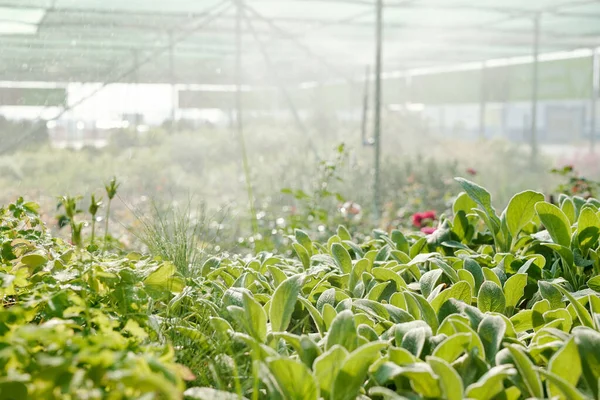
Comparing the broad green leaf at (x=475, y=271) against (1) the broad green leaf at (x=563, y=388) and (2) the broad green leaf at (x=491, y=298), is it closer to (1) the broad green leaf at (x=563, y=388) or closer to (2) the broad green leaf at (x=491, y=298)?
(2) the broad green leaf at (x=491, y=298)

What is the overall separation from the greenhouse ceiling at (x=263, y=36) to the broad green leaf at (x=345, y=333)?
375cm

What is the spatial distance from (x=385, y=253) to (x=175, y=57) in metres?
3.57

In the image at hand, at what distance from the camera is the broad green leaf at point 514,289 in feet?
4.84

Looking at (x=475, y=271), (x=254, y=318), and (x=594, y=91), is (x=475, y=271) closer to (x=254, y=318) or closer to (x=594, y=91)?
(x=254, y=318)

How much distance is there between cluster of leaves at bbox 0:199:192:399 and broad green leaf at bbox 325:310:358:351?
26 cm

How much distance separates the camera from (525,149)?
21.6 feet

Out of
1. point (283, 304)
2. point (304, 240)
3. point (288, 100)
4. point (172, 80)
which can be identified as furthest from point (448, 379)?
point (288, 100)

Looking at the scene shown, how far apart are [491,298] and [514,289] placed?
8 cm

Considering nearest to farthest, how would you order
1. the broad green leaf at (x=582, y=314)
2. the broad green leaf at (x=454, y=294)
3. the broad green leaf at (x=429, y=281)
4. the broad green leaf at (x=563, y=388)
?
the broad green leaf at (x=563, y=388)
the broad green leaf at (x=582, y=314)
the broad green leaf at (x=454, y=294)
the broad green leaf at (x=429, y=281)

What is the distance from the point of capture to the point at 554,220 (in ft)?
5.51

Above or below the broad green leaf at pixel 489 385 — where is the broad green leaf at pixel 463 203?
above

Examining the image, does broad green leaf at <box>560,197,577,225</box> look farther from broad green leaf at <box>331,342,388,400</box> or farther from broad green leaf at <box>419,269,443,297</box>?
broad green leaf at <box>331,342,388,400</box>

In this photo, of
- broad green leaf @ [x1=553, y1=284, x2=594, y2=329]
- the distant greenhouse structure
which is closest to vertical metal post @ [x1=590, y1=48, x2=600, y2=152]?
the distant greenhouse structure

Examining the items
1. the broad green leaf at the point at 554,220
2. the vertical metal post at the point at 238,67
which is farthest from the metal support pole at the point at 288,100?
the broad green leaf at the point at 554,220
